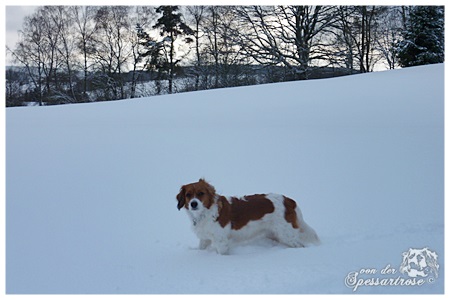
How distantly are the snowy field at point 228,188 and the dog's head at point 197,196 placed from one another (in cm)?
51

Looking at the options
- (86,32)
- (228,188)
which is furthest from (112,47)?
(228,188)

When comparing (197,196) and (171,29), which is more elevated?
(171,29)

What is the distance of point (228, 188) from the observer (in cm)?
550

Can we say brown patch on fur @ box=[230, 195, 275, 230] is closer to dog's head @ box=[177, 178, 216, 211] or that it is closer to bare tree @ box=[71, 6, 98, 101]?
dog's head @ box=[177, 178, 216, 211]

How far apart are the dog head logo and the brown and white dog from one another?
34.3 inches

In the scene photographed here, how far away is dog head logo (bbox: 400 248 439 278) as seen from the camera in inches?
130

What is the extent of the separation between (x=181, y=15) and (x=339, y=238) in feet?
85.1

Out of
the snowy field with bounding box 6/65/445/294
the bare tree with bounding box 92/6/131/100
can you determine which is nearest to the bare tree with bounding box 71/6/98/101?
the bare tree with bounding box 92/6/131/100

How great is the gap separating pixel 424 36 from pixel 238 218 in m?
19.2

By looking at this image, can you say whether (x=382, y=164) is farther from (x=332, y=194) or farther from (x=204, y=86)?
(x=204, y=86)

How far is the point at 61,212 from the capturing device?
4883mm

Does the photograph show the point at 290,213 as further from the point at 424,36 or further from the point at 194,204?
the point at 424,36

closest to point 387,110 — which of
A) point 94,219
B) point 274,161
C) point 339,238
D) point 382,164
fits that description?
point 382,164

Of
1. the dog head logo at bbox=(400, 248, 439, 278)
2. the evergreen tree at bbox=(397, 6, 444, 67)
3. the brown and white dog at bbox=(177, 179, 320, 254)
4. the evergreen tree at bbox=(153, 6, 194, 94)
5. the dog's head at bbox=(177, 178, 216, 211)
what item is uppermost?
the evergreen tree at bbox=(153, 6, 194, 94)
